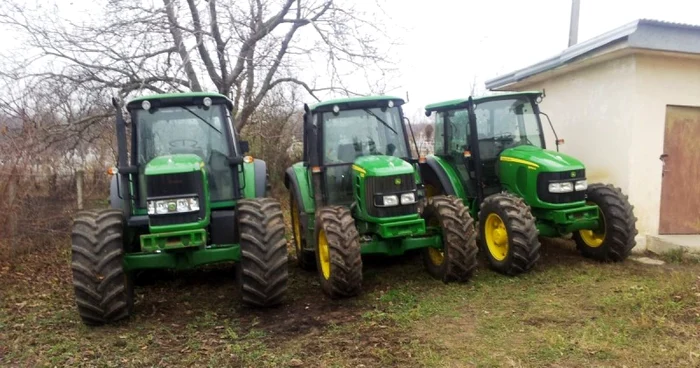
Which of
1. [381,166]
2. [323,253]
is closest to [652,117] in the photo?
[381,166]

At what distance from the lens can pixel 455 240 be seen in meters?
5.56

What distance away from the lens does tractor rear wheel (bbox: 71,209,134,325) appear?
468cm

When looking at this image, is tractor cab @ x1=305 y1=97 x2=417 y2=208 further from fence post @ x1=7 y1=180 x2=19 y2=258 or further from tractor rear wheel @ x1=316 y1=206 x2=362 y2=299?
fence post @ x1=7 y1=180 x2=19 y2=258

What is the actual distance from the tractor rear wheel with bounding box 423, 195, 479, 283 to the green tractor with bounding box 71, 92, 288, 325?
1.80 m

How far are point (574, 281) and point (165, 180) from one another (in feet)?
14.8

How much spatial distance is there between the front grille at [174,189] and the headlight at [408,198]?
6.88 feet

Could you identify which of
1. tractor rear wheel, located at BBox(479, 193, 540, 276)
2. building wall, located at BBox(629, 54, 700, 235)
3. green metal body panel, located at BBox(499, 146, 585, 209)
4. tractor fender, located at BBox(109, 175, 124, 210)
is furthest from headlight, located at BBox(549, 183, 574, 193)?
tractor fender, located at BBox(109, 175, 124, 210)

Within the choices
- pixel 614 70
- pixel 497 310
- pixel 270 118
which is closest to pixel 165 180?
pixel 497 310

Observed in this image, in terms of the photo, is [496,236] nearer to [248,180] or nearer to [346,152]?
[346,152]

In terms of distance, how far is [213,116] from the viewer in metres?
5.98

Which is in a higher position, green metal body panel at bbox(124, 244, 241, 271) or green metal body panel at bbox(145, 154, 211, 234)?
green metal body panel at bbox(145, 154, 211, 234)

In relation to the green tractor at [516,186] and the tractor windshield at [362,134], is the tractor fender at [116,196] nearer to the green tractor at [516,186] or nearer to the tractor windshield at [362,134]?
the tractor windshield at [362,134]

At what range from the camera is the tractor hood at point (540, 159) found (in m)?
6.41

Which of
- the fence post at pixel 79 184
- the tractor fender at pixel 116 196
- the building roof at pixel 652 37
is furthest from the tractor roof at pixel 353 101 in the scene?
the fence post at pixel 79 184
